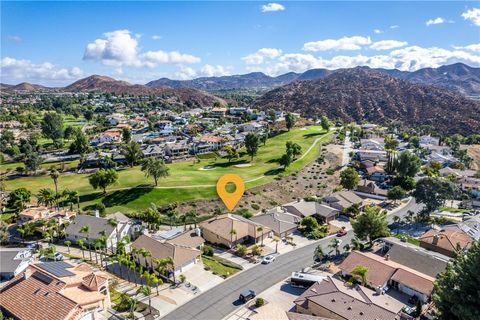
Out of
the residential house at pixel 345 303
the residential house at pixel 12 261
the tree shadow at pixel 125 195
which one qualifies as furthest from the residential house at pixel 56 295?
the tree shadow at pixel 125 195

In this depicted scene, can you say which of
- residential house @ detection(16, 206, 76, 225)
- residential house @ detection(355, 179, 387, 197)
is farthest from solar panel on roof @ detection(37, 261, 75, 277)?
residential house @ detection(355, 179, 387, 197)

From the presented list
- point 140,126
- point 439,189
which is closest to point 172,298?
point 439,189

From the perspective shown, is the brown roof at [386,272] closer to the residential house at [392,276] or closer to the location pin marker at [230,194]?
the residential house at [392,276]

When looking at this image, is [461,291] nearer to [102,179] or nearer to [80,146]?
[102,179]

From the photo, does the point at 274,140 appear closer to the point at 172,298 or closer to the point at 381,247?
the point at 381,247

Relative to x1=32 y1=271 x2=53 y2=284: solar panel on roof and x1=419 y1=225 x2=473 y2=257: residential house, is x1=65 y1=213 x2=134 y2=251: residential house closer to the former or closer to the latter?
x1=32 y1=271 x2=53 y2=284: solar panel on roof

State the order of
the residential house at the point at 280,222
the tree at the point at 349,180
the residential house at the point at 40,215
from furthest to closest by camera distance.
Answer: the tree at the point at 349,180 < the residential house at the point at 40,215 < the residential house at the point at 280,222

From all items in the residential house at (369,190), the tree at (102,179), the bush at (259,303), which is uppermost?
the tree at (102,179)
